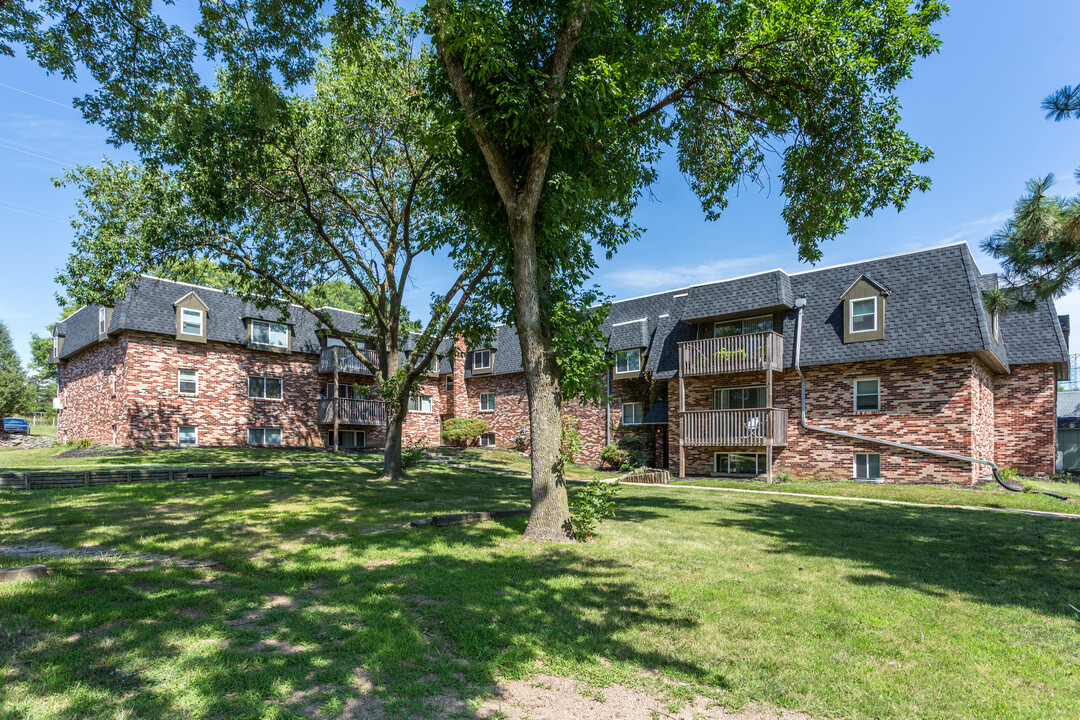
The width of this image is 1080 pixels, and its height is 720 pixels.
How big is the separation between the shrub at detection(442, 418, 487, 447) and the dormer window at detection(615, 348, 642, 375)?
9.62 meters

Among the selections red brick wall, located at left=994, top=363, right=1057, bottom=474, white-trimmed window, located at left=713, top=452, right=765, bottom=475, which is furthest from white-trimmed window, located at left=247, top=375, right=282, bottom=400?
red brick wall, located at left=994, top=363, right=1057, bottom=474

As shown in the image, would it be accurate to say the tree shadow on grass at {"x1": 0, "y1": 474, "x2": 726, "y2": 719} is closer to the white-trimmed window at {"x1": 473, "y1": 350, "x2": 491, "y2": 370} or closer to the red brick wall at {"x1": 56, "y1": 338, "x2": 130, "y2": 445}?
the red brick wall at {"x1": 56, "y1": 338, "x2": 130, "y2": 445}

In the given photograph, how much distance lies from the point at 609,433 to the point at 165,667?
77.7 ft

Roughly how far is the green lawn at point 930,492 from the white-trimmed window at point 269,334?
69.0 ft

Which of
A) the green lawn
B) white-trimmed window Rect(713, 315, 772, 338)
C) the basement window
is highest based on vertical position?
white-trimmed window Rect(713, 315, 772, 338)

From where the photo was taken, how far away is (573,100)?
7.46m

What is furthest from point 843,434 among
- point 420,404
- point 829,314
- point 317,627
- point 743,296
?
point 420,404

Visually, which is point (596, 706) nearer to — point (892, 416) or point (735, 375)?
point (892, 416)

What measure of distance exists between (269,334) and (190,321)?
3.57 meters

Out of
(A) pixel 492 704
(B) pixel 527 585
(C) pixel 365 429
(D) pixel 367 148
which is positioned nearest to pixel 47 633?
(A) pixel 492 704

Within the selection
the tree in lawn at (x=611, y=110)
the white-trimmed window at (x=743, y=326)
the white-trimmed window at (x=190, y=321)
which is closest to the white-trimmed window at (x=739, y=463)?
the white-trimmed window at (x=743, y=326)

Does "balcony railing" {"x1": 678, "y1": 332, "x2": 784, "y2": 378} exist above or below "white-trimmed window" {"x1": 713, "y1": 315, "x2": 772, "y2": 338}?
below

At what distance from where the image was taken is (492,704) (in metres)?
3.43

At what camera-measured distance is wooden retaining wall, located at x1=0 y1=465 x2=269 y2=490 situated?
1226cm
